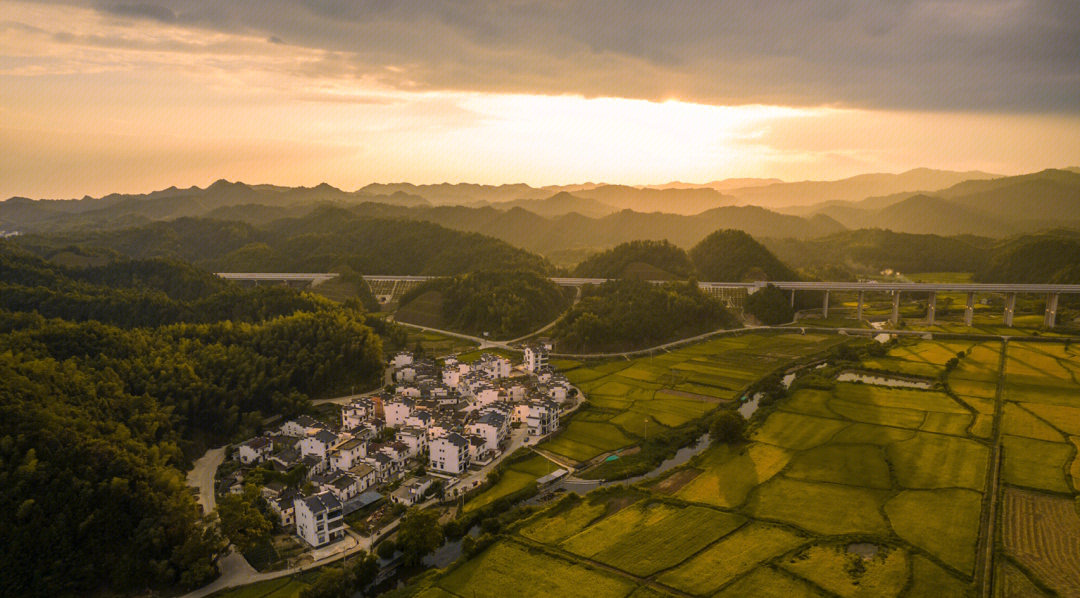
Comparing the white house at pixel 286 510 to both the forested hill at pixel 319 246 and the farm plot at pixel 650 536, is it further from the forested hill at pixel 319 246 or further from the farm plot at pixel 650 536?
the forested hill at pixel 319 246

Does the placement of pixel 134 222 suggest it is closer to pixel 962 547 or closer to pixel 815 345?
pixel 815 345

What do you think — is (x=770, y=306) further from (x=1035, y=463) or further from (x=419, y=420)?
(x=419, y=420)

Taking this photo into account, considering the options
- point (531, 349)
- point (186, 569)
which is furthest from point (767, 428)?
point (186, 569)

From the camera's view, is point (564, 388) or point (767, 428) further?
point (564, 388)

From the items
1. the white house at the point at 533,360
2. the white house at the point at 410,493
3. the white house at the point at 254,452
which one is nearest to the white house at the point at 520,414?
the white house at the point at 410,493

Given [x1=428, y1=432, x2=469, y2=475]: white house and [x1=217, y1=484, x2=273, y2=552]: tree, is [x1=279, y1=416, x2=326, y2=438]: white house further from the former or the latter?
[x1=217, y1=484, x2=273, y2=552]: tree
